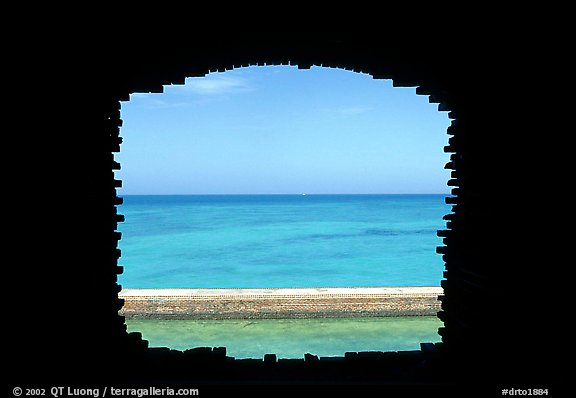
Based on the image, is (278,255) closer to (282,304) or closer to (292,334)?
(282,304)

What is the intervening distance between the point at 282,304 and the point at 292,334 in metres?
1.33

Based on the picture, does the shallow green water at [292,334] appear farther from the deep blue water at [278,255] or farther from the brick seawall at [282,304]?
the deep blue water at [278,255]

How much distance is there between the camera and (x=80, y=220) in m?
3.19

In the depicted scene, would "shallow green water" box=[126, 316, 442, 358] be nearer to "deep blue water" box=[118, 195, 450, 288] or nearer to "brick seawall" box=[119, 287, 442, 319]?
"brick seawall" box=[119, 287, 442, 319]

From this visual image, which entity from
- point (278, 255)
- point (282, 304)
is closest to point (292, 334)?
point (282, 304)

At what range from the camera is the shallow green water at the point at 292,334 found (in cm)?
1520

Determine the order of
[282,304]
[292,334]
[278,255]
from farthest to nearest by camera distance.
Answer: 1. [278,255]
2. [282,304]
3. [292,334]

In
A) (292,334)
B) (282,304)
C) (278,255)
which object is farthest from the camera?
(278,255)

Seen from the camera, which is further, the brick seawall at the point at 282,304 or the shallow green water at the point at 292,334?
the brick seawall at the point at 282,304

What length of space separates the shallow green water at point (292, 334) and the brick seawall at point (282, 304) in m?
0.28

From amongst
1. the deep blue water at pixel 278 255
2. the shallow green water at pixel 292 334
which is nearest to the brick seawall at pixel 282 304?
the shallow green water at pixel 292 334

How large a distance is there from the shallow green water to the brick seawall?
0.28 m

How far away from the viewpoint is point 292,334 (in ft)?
52.4

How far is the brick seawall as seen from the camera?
54.2 ft
